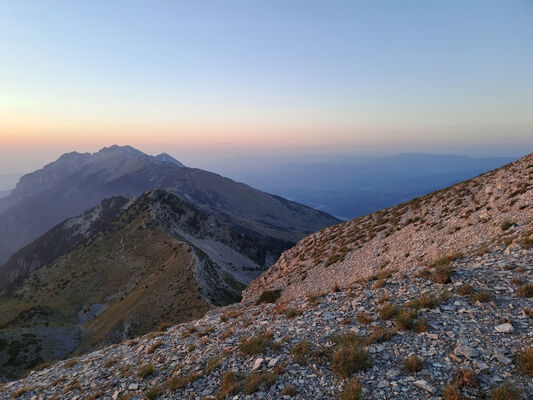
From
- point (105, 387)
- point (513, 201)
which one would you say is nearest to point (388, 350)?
point (105, 387)

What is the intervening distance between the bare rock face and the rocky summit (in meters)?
3.95

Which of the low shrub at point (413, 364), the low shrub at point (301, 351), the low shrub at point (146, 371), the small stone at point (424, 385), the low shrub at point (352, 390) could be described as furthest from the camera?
the low shrub at point (146, 371)

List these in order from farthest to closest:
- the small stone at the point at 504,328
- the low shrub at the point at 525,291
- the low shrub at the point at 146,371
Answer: the low shrub at the point at 146,371
the low shrub at the point at 525,291
the small stone at the point at 504,328

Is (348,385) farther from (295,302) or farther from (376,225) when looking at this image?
(376,225)

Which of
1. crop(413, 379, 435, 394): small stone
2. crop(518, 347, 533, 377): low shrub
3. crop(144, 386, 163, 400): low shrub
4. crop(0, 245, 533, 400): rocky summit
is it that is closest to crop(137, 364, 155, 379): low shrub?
crop(0, 245, 533, 400): rocky summit

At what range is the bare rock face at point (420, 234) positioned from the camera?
20.7 metres

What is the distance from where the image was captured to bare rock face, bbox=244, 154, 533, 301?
20734 millimetres

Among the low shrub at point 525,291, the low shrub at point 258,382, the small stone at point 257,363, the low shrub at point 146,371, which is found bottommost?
the low shrub at point 146,371

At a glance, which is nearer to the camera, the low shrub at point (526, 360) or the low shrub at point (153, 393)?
the low shrub at point (526, 360)

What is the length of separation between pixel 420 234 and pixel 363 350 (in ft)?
61.1

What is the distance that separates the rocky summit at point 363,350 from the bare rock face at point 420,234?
395 cm

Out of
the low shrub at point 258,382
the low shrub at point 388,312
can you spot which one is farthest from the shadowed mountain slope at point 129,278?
the low shrub at point 388,312

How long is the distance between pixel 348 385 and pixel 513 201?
878 inches

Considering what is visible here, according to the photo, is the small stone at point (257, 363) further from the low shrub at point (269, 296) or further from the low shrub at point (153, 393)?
the low shrub at point (269, 296)
